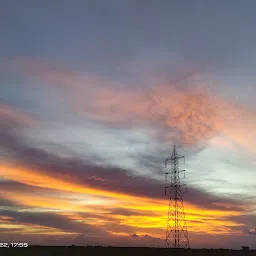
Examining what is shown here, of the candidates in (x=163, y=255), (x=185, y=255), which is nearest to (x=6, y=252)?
(x=163, y=255)

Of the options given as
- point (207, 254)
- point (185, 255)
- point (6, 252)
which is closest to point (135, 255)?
point (185, 255)

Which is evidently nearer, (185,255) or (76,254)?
(76,254)

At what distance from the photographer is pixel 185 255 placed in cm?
13012

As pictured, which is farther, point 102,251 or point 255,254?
point 255,254

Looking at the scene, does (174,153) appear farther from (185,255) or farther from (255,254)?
(255,254)

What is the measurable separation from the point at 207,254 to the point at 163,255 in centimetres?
1899

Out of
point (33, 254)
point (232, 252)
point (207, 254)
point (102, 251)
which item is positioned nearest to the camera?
point (33, 254)

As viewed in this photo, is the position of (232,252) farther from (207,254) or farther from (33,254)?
(33,254)

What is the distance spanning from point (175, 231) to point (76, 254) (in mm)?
30279

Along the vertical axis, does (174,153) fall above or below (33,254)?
above

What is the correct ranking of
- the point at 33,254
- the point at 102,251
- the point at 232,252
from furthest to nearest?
the point at 232,252 < the point at 102,251 < the point at 33,254

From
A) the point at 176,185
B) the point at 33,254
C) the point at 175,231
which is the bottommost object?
the point at 33,254

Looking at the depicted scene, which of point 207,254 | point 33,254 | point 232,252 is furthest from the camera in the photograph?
point 232,252

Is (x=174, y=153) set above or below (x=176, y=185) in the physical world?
above
